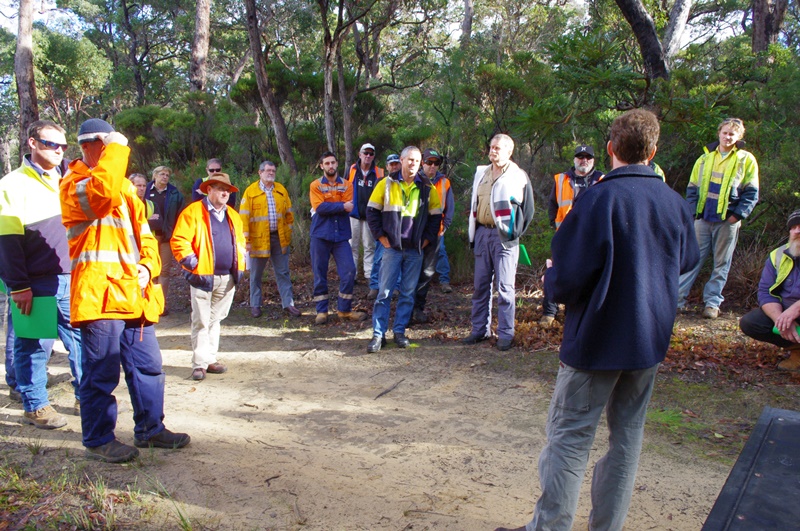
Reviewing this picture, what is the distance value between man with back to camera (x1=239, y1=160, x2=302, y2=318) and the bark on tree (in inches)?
520

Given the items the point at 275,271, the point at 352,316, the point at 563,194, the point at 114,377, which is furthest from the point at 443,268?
the point at 114,377

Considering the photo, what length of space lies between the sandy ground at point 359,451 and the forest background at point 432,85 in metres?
4.15

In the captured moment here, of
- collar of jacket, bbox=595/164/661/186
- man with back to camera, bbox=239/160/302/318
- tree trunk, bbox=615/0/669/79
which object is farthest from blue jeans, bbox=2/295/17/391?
tree trunk, bbox=615/0/669/79

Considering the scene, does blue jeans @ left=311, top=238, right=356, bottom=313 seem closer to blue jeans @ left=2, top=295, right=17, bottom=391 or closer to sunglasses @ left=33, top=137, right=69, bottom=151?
blue jeans @ left=2, top=295, right=17, bottom=391

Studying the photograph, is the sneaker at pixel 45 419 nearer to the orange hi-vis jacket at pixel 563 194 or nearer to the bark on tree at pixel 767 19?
the orange hi-vis jacket at pixel 563 194

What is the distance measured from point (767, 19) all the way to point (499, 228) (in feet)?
42.7

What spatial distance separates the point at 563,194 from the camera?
6.93 m

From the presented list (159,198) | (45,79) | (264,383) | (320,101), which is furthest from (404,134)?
(45,79)

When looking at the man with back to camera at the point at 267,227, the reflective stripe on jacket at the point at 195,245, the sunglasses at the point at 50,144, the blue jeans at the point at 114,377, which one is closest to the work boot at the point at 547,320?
the man with back to camera at the point at 267,227

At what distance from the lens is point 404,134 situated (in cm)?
1192

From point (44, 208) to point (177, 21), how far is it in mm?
25331

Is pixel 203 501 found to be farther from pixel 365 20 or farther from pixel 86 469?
pixel 365 20

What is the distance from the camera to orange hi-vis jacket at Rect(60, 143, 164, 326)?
3582 millimetres

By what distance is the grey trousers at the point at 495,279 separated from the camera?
6441 millimetres
